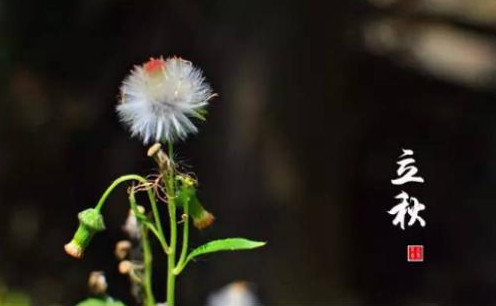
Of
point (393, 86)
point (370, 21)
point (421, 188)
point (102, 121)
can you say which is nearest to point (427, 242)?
point (421, 188)

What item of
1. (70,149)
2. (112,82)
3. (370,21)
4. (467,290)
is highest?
(370,21)

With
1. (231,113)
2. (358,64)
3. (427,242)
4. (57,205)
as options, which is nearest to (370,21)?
(358,64)

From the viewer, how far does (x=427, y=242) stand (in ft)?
7.64

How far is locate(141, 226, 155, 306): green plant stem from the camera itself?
2086 mm

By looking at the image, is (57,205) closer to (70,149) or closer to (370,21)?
(70,149)

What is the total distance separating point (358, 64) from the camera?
234 centimetres

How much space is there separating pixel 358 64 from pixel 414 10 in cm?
21

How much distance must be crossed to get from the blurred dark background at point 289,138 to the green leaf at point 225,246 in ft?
0.17

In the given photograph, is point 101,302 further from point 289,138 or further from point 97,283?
point 289,138

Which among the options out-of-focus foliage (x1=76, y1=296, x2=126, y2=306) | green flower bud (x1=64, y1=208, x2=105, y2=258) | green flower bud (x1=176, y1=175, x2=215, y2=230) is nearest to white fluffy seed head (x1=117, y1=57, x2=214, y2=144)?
green flower bud (x1=176, y1=175, x2=215, y2=230)

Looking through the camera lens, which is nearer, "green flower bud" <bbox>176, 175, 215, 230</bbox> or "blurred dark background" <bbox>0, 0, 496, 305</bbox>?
"green flower bud" <bbox>176, 175, 215, 230</bbox>

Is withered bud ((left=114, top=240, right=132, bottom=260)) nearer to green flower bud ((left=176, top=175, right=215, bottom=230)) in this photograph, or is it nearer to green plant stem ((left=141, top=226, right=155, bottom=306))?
green plant stem ((left=141, top=226, right=155, bottom=306))

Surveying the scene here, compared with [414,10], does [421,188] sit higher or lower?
lower

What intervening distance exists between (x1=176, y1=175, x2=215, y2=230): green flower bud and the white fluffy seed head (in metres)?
0.11
